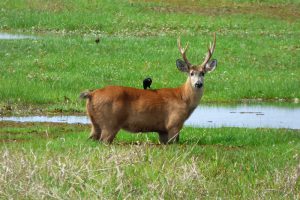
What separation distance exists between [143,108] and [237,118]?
453cm

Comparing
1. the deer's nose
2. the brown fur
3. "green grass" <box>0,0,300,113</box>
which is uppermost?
the deer's nose

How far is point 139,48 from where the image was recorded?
29547 mm

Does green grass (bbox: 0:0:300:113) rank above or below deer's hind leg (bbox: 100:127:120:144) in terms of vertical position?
below

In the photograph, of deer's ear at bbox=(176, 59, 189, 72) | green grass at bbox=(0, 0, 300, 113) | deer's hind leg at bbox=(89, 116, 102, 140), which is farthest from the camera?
green grass at bbox=(0, 0, 300, 113)

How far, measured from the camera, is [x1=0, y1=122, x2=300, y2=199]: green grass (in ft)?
32.9

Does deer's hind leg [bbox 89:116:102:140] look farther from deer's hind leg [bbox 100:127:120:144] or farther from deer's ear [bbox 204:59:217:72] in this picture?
deer's ear [bbox 204:59:217:72]

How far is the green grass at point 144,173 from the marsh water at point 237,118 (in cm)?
397

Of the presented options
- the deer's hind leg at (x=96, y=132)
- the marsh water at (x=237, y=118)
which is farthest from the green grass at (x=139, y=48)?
the deer's hind leg at (x=96, y=132)

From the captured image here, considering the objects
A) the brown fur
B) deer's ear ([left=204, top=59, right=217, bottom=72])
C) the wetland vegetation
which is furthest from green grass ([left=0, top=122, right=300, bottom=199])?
deer's ear ([left=204, top=59, right=217, bottom=72])

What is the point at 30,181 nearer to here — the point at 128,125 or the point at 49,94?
the point at 128,125

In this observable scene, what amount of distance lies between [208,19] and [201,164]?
91.4 ft

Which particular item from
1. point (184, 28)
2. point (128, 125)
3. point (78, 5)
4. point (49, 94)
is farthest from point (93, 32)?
point (128, 125)

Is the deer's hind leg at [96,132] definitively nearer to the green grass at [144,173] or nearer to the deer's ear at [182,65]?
the green grass at [144,173]

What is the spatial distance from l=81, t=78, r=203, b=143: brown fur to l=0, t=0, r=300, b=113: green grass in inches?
174
